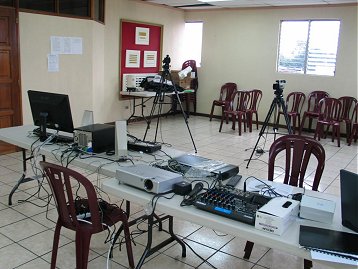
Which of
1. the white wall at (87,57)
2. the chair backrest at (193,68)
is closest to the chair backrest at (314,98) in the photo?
the chair backrest at (193,68)

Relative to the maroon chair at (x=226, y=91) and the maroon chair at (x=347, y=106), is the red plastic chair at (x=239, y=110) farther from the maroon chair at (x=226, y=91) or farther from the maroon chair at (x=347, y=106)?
the maroon chair at (x=347, y=106)

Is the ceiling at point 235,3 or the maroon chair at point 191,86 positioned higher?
the ceiling at point 235,3

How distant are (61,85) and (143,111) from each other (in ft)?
8.79

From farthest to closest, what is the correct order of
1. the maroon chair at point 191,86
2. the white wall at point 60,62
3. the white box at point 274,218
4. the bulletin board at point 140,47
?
the maroon chair at point 191,86, the bulletin board at point 140,47, the white wall at point 60,62, the white box at point 274,218

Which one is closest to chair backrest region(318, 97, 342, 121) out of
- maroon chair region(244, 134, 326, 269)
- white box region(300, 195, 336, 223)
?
maroon chair region(244, 134, 326, 269)

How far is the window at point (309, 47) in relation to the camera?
24.2ft

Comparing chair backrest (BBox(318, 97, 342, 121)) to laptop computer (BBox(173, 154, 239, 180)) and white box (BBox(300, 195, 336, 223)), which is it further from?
white box (BBox(300, 195, 336, 223))

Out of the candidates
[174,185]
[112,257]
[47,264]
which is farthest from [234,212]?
[47,264]

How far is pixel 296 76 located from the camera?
775 cm

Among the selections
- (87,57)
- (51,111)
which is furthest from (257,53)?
(51,111)

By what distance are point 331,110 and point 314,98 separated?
1.84 ft

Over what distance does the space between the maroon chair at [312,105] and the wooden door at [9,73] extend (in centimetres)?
502

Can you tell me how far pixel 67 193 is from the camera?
2.16 meters

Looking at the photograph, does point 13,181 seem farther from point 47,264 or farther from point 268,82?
point 268,82
